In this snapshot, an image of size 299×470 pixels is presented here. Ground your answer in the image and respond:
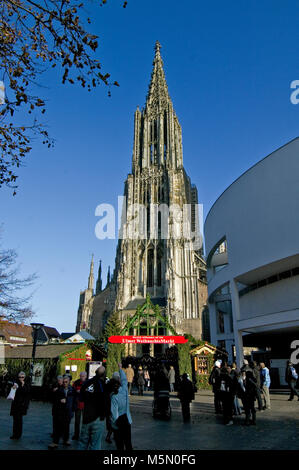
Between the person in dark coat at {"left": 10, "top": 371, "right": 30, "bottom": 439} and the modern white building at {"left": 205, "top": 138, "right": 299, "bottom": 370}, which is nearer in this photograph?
the person in dark coat at {"left": 10, "top": 371, "right": 30, "bottom": 439}

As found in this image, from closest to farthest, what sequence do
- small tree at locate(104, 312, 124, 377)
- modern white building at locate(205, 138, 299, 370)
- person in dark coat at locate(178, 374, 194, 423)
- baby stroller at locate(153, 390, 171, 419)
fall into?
person in dark coat at locate(178, 374, 194, 423) < baby stroller at locate(153, 390, 171, 419) < small tree at locate(104, 312, 124, 377) < modern white building at locate(205, 138, 299, 370)

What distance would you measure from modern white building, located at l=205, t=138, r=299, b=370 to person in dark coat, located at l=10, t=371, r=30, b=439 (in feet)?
46.4

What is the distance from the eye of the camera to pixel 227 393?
8.22 metres

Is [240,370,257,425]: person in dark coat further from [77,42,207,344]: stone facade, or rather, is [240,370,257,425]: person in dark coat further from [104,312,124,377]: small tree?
[77,42,207,344]: stone facade

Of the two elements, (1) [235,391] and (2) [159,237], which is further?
(2) [159,237]

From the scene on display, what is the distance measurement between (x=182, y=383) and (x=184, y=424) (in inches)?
41.2

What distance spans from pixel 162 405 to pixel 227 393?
186 cm

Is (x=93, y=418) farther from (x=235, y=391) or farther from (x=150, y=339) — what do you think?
(x=150, y=339)

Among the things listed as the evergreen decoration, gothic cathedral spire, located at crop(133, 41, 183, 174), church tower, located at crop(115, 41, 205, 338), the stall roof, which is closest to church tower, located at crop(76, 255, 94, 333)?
church tower, located at crop(115, 41, 205, 338)

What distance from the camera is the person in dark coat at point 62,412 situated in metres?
5.84

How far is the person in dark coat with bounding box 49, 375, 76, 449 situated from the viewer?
5841 mm

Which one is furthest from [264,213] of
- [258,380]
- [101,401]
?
[101,401]

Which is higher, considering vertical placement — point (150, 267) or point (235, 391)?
point (150, 267)

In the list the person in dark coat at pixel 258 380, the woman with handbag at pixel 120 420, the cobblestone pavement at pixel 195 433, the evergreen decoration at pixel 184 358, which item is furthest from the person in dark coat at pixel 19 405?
the evergreen decoration at pixel 184 358
